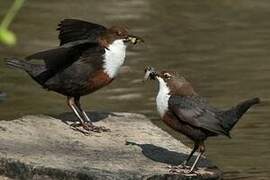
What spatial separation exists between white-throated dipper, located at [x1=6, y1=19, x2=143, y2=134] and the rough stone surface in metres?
0.23

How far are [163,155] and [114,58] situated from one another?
83cm

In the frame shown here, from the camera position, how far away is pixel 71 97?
22.9 ft

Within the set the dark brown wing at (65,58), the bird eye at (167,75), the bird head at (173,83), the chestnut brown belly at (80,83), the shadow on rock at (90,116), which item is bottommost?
the shadow on rock at (90,116)

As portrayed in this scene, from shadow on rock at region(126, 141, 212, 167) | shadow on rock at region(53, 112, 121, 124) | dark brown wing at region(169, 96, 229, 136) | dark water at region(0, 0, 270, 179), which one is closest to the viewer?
dark brown wing at region(169, 96, 229, 136)

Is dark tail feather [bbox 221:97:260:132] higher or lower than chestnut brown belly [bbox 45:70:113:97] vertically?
higher

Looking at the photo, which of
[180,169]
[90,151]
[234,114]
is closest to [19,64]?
[90,151]

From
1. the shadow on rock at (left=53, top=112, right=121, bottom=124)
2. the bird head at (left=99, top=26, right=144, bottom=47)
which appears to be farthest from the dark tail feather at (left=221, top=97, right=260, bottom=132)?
the shadow on rock at (left=53, top=112, right=121, bottom=124)

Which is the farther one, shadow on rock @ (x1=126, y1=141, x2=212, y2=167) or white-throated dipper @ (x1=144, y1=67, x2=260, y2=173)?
shadow on rock @ (x1=126, y1=141, x2=212, y2=167)

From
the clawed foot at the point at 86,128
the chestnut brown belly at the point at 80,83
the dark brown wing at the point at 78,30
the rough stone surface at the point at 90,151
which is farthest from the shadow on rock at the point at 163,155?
the dark brown wing at the point at 78,30

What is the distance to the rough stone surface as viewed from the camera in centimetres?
570

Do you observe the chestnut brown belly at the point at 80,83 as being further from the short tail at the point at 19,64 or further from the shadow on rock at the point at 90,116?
the shadow on rock at the point at 90,116

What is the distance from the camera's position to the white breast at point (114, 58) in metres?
6.65

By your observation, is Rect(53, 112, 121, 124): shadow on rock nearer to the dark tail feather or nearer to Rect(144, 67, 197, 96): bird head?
Rect(144, 67, 197, 96): bird head

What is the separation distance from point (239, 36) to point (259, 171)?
16.6 feet
